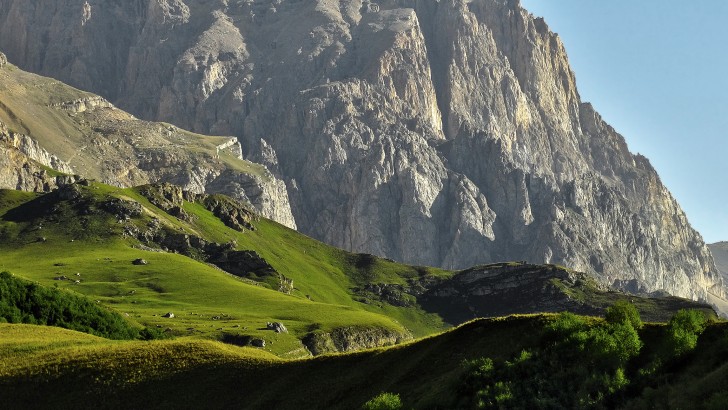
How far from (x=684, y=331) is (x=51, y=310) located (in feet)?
333

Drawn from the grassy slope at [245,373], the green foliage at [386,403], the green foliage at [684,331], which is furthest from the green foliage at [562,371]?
the green foliage at [386,403]

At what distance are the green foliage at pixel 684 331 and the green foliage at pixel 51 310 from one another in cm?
9361

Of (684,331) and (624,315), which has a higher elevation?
(624,315)

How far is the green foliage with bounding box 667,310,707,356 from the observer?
5355 cm

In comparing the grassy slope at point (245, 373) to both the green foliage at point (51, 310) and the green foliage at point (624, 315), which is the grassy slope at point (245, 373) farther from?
the green foliage at point (51, 310)

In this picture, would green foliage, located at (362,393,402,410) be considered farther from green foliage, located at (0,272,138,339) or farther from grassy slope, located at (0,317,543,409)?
green foliage, located at (0,272,138,339)

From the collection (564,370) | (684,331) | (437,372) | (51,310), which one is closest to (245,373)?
(437,372)

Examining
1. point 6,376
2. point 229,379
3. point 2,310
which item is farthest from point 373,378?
point 2,310

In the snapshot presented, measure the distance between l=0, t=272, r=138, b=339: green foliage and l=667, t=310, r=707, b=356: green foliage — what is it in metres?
93.6

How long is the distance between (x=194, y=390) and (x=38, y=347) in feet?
77.9

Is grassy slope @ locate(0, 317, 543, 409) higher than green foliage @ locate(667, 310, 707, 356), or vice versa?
green foliage @ locate(667, 310, 707, 356)

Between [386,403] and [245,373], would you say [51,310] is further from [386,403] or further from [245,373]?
[386,403]

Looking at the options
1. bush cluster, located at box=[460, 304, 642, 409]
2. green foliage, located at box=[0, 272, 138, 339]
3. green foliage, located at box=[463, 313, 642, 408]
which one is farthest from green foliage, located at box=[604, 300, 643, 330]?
green foliage, located at box=[0, 272, 138, 339]

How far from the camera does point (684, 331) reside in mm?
54312
